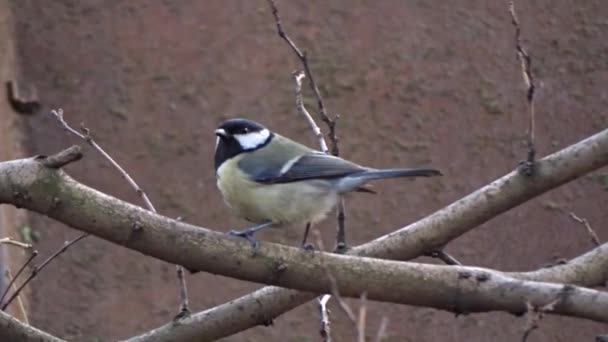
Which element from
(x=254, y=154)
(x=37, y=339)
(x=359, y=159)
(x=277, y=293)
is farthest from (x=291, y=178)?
(x=359, y=159)

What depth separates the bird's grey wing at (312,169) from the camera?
2.91m

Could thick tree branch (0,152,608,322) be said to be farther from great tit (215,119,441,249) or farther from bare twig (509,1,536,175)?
great tit (215,119,441,249)

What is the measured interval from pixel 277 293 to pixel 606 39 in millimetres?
2196

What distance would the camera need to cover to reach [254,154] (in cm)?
305

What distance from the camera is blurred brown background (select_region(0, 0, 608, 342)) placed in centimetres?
426

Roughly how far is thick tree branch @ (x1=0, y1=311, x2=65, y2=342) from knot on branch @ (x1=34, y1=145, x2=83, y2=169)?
0.52 meters

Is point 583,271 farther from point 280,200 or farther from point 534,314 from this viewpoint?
point 280,200

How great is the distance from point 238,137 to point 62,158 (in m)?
1.11

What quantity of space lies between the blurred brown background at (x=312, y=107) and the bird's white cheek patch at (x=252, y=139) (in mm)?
1110

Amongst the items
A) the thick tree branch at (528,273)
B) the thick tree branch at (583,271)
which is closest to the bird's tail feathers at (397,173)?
the thick tree branch at (528,273)

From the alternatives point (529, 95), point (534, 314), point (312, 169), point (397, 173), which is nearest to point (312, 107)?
point (312, 169)

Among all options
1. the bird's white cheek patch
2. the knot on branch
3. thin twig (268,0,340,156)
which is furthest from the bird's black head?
the knot on branch

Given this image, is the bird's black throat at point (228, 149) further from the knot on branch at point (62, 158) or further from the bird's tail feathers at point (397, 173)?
the knot on branch at point (62, 158)

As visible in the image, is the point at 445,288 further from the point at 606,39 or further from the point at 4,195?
the point at 606,39
